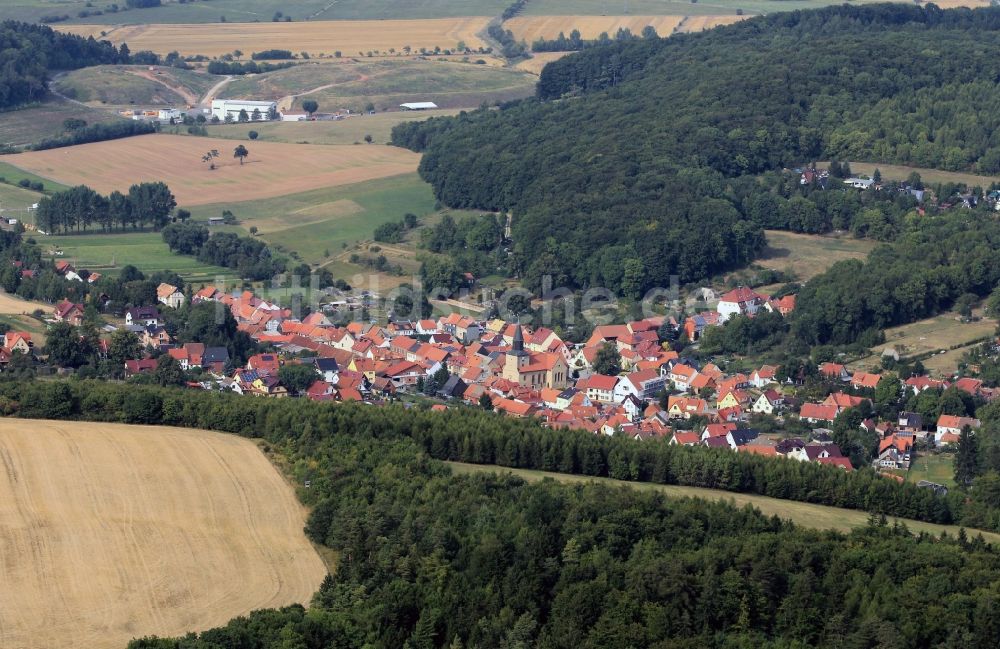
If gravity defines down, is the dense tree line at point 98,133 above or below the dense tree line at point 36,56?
below

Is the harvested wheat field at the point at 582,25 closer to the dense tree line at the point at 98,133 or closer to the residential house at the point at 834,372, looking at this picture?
the dense tree line at the point at 98,133

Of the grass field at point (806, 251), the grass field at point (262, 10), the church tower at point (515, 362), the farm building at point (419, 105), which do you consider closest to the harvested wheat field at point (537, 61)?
the farm building at point (419, 105)

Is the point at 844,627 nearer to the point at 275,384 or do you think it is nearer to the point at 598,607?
the point at 598,607

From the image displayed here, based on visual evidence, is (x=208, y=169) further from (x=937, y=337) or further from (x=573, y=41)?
(x=573, y=41)

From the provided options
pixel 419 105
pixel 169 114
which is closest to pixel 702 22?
pixel 419 105

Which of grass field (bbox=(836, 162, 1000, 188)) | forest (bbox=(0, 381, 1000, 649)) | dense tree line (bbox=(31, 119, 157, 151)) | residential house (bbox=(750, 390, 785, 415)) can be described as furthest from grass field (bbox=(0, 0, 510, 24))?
forest (bbox=(0, 381, 1000, 649))

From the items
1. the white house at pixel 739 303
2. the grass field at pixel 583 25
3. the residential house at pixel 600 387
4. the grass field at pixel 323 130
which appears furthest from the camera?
the grass field at pixel 583 25

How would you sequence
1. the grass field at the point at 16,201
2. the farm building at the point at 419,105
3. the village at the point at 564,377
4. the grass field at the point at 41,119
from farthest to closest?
the farm building at the point at 419,105
the grass field at the point at 41,119
the grass field at the point at 16,201
the village at the point at 564,377
